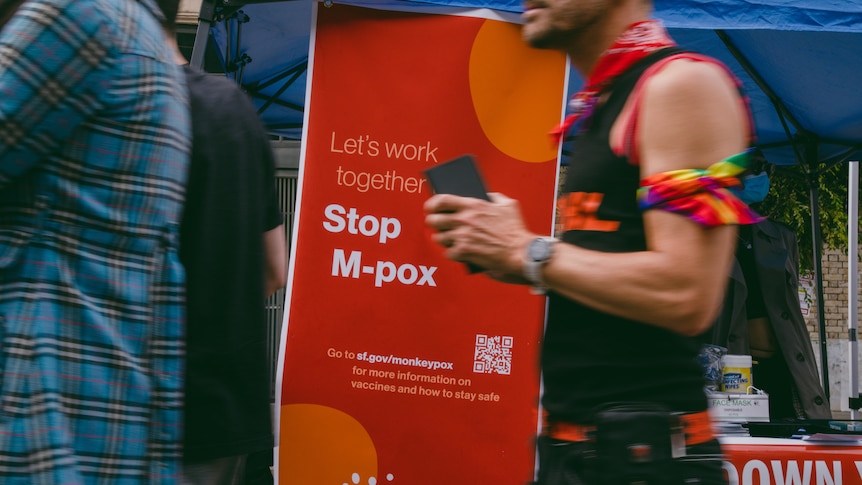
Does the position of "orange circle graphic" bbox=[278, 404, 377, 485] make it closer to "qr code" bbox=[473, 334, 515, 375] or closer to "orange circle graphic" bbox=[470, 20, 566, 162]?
"qr code" bbox=[473, 334, 515, 375]

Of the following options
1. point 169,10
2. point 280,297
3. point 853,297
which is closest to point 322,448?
point 169,10

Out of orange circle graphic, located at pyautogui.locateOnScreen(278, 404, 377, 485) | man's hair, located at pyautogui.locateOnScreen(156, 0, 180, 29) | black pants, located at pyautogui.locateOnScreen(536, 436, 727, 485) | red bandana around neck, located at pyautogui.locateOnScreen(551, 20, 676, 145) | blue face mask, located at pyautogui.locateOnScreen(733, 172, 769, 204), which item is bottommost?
orange circle graphic, located at pyautogui.locateOnScreen(278, 404, 377, 485)

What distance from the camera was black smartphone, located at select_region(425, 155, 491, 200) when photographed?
4.50 ft

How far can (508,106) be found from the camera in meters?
3.73

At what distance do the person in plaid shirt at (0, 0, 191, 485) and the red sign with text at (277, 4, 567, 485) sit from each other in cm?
220

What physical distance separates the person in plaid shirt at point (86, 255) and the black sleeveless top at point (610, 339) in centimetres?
65

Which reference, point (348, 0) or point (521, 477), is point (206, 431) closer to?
point (521, 477)

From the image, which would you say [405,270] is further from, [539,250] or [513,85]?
[539,250]

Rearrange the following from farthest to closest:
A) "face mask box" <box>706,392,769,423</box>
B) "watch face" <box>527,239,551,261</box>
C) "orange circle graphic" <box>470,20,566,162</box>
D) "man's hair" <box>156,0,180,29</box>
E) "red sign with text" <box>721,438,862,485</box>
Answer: "face mask box" <box>706,392,769,423</box> → "orange circle graphic" <box>470,20,566,162</box> → "red sign with text" <box>721,438,862,485</box> → "man's hair" <box>156,0,180,29</box> → "watch face" <box>527,239,551,261</box>

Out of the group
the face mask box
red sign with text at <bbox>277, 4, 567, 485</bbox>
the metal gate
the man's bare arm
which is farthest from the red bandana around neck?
the metal gate

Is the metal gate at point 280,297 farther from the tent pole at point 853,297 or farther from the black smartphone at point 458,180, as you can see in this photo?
the black smartphone at point 458,180

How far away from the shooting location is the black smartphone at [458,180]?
1.37 metres

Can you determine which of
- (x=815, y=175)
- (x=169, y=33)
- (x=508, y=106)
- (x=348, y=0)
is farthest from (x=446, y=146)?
(x=815, y=175)

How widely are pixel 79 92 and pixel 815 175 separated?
20.9ft
